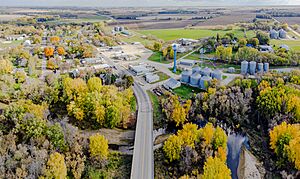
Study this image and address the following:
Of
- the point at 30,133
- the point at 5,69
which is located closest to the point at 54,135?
the point at 30,133

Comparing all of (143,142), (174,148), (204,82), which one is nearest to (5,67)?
(143,142)

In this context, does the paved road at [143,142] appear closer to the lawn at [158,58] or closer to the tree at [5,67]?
the lawn at [158,58]

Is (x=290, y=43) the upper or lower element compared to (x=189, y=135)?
upper

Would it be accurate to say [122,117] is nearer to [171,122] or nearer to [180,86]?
[171,122]

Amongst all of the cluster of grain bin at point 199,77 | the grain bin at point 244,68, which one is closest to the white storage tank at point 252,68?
the grain bin at point 244,68

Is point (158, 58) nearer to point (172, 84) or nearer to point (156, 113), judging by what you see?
point (172, 84)

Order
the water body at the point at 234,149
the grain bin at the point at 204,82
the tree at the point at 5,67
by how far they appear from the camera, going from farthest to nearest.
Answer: the tree at the point at 5,67
the grain bin at the point at 204,82
the water body at the point at 234,149

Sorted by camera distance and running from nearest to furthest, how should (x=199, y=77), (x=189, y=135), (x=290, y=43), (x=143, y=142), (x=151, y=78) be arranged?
(x=189, y=135) → (x=143, y=142) → (x=199, y=77) → (x=151, y=78) → (x=290, y=43)
